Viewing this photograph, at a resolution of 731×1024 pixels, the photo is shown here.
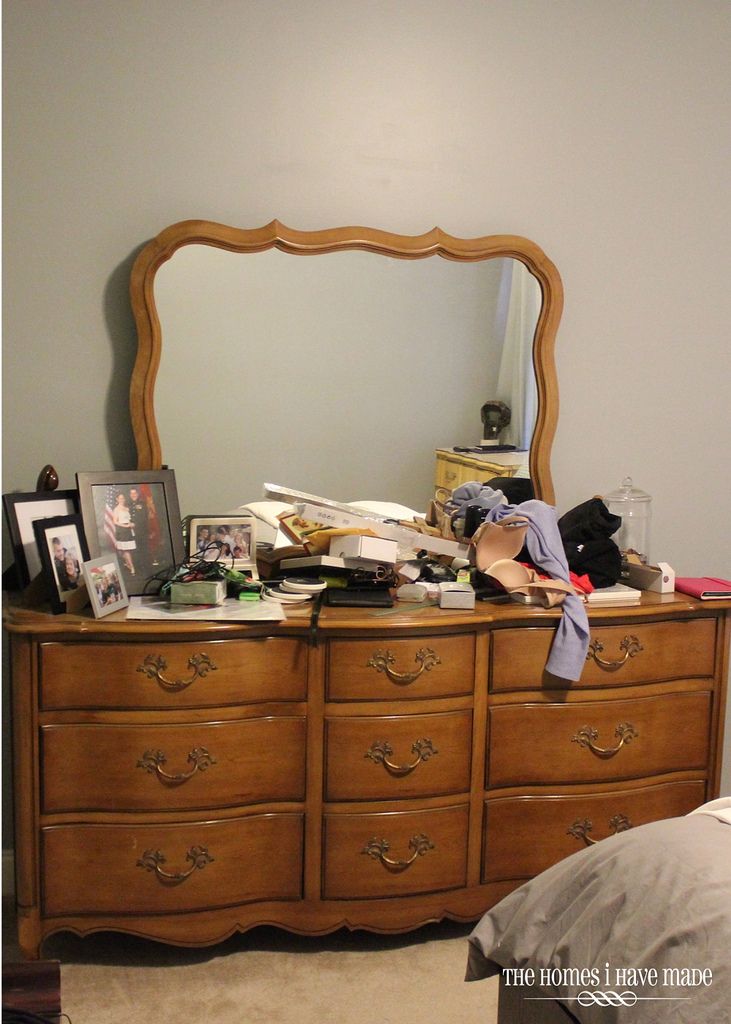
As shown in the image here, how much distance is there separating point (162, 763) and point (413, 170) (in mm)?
1674

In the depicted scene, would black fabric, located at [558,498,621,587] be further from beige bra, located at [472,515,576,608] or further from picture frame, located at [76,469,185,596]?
picture frame, located at [76,469,185,596]

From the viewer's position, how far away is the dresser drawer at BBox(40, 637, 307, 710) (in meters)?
2.19

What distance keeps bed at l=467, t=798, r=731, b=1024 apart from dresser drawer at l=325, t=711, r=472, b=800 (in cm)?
59

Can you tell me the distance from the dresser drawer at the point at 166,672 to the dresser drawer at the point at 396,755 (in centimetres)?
19

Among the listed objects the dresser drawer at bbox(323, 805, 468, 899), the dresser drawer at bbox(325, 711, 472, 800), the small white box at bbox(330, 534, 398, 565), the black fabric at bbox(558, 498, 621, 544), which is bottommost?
the dresser drawer at bbox(323, 805, 468, 899)

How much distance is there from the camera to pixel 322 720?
2301 mm

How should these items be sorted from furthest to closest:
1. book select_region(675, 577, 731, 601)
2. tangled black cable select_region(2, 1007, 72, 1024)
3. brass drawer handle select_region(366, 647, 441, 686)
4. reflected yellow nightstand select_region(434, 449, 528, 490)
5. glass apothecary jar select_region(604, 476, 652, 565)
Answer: glass apothecary jar select_region(604, 476, 652, 565), reflected yellow nightstand select_region(434, 449, 528, 490), book select_region(675, 577, 731, 601), brass drawer handle select_region(366, 647, 441, 686), tangled black cable select_region(2, 1007, 72, 1024)

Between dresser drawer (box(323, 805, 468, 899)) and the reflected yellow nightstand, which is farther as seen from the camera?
the reflected yellow nightstand

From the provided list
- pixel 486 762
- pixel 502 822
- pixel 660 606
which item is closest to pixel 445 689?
pixel 486 762

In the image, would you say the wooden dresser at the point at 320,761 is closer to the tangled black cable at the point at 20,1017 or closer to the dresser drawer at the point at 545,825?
the dresser drawer at the point at 545,825

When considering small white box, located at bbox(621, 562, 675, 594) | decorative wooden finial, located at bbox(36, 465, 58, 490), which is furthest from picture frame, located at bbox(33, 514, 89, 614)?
small white box, located at bbox(621, 562, 675, 594)

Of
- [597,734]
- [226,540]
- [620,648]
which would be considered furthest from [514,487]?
[226,540]

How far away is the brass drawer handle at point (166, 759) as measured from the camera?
2.23 meters

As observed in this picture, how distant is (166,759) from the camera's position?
7.34 ft
